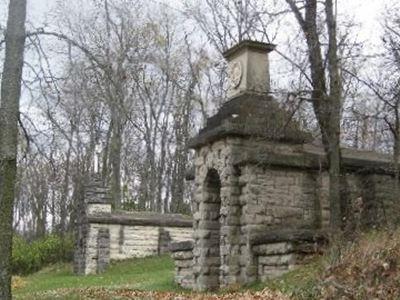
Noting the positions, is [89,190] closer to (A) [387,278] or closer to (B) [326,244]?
(B) [326,244]

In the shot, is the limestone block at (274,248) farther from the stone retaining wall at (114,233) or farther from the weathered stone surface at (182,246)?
the stone retaining wall at (114,233)

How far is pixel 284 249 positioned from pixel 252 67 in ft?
17.1

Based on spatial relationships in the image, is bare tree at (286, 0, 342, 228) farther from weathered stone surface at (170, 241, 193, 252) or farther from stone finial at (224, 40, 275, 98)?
weathered stone surface at (170, 241, 193, 252)

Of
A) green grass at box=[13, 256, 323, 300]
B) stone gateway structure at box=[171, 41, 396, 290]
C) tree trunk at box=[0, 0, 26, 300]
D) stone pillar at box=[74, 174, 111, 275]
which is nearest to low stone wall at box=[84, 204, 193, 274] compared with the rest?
stone pillar at box=[74, 174, 111, 275]

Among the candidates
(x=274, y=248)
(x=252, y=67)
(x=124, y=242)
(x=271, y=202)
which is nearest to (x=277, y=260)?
(x=274, y=248)

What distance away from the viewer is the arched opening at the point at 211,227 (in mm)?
17000

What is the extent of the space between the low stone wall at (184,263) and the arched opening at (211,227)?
100cm

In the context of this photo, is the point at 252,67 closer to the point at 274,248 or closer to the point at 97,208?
the point at 274,248

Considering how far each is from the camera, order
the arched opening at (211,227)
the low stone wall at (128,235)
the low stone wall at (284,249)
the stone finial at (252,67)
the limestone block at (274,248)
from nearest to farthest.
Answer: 1. the low stone wall at (284,249)
2. the limestone block at (274,248)
3. the stone finial at (252,67)
4. the arched opening at (211,227)
5. the low stone wall at (128,235)

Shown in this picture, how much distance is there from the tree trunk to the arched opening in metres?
7.74

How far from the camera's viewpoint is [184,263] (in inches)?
732

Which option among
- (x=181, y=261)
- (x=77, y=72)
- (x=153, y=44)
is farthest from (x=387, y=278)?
(x=153, y=44)

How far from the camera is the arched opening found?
17000 millimetres

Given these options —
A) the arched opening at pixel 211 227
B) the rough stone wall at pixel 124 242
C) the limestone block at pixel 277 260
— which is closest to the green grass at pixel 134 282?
the limestone block at pixel 277 260
